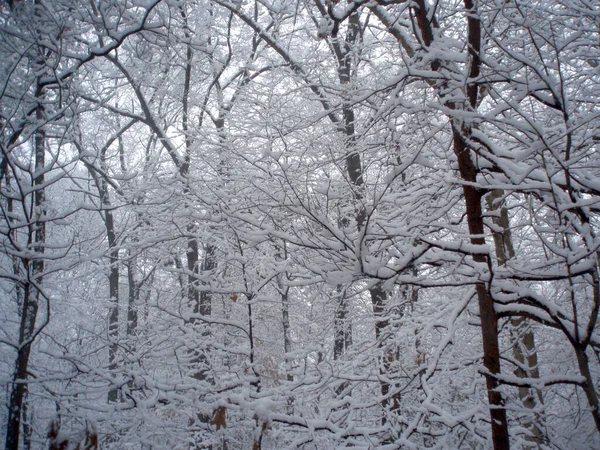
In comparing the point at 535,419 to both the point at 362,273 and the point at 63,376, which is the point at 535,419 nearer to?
the point at 362,273

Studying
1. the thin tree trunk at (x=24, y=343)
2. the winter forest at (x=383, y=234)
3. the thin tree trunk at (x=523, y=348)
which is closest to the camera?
the winter forest at (x=383, y=234)

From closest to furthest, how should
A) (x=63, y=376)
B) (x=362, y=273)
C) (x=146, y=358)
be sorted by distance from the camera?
(x=362, y=273), (x=63, y=376), (x=146, y=358)

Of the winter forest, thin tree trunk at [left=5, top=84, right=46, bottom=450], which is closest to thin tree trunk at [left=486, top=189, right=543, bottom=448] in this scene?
the winter forest

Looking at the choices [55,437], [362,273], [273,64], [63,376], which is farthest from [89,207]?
[273,64]

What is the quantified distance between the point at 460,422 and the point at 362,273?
1453 mm

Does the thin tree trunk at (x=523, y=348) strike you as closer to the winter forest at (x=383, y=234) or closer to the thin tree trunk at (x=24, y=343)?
the winter forest at (x=383, y=234)

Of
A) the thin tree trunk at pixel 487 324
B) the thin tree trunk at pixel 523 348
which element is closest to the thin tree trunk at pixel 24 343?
the thin tree trunk at pixel 487 324

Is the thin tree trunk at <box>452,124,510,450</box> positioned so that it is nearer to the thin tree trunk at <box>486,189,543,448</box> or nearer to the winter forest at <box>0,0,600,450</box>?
the winter forest at <box>0,0,600,450</box>

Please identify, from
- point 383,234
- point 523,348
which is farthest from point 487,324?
point 523,348

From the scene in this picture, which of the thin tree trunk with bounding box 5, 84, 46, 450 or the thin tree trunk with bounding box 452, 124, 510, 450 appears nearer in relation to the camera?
the thin tree trunk with bounding box 452, 124, 510, 450

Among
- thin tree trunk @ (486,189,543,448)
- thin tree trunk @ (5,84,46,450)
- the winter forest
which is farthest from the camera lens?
thin tree trunk @ (5,84,46,450)

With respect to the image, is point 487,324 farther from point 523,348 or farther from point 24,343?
point 24,343

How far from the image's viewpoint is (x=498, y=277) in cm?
294

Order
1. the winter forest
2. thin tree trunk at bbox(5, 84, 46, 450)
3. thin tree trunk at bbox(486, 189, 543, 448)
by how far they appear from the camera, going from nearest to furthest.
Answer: the winter forest, thin tree trunk at bbox(486, 189, 543, 448), thin tree trunk at bbox(5, 84, 46, 450)
